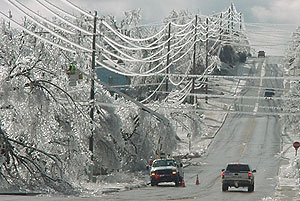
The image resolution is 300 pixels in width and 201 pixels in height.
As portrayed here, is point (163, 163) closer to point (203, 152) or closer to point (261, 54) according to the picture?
point (203, 152)

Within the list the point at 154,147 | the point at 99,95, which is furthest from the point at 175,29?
the point at 99,95

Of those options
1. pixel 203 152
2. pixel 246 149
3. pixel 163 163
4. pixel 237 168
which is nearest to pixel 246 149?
pixel 246 149

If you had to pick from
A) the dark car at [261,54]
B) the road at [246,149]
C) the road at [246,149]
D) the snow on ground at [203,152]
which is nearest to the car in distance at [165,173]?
the road at [246,149]

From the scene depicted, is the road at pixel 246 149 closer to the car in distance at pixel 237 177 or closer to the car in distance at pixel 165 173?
the car in distance at pixel 165 173

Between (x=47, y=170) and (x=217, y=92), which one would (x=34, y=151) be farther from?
(x=217, y=92)

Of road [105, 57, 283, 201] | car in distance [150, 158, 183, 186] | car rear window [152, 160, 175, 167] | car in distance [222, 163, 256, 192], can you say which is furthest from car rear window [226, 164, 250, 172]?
car rear window [152, 160, 175, 167]

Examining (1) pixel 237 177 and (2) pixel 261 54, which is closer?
(1) pixel 237 177

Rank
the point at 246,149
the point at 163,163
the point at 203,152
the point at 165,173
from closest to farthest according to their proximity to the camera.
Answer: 1. the point at 165,173
2. the point at 163,163
3. the point at 203,152
4. the point at 246,149

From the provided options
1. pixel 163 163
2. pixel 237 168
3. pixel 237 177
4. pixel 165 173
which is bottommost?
pixel 237 177

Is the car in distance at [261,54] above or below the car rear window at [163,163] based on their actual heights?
above

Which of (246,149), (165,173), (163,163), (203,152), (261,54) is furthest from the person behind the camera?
(261,54)

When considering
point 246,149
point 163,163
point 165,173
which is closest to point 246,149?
point 246,149

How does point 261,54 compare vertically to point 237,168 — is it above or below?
above

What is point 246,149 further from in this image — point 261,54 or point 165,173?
point 261,54
